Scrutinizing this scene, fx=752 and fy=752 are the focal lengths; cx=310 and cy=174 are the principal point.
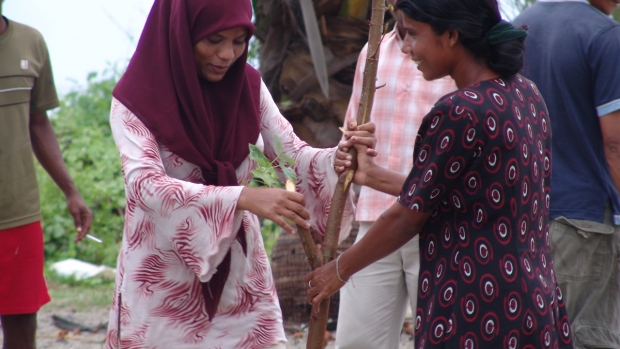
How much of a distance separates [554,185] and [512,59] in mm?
1153

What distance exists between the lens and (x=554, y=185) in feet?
10.6

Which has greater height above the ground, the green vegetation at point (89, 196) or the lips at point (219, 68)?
the lips at point (219, 68)

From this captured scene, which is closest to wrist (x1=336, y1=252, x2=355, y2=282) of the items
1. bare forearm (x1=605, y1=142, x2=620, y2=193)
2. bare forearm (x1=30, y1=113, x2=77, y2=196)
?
bare forearm (x1=605, y1=142, x2=620, y2=193)

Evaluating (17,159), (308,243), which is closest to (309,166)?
(308,243)

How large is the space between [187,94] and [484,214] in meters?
1.08

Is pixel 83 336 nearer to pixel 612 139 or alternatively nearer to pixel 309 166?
pixel 309 166

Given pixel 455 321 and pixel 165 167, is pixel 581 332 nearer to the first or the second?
pixel 455 321

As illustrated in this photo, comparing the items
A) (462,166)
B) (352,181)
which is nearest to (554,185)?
(352,181)

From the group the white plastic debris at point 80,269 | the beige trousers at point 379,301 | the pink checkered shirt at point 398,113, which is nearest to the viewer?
the beige trousers at point 379,301

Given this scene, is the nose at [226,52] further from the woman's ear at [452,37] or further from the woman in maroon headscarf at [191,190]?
the woman's ear at [452,37]

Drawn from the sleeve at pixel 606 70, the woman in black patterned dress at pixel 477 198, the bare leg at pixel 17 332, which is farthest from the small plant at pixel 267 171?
the bare leg at pixel 17 332

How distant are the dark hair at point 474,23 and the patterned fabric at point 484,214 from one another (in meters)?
0.08

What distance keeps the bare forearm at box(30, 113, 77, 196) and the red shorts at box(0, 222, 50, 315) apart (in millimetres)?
353

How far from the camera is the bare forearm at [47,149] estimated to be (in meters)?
3.97
